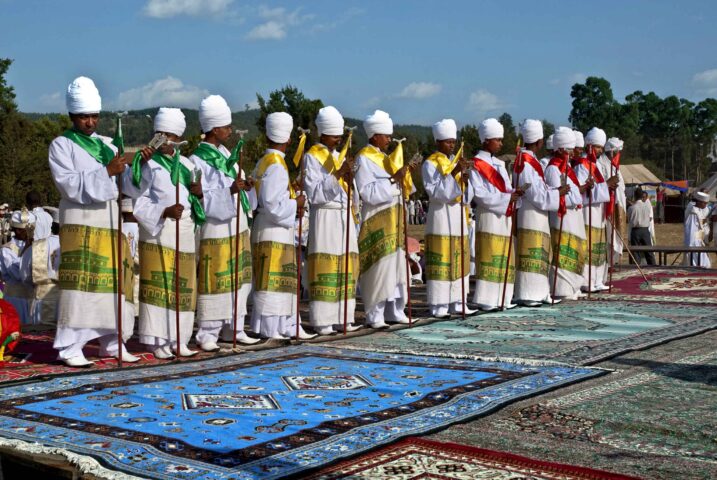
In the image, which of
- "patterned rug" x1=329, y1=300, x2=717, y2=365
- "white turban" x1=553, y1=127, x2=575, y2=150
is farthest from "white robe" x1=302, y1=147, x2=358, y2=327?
"white turban" x1=553, y1=127, x2=575, y2=150

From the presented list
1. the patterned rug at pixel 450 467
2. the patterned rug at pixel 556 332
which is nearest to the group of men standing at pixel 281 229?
the patterned rug at pixel 556 332

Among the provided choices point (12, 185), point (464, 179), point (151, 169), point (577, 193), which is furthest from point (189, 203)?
point (12, 185)

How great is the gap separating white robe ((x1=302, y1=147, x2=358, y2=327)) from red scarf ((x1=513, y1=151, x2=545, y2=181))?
8.50ft

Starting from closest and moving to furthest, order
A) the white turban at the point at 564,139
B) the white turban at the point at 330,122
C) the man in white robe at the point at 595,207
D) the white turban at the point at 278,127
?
the white turban at the point at 278,127 < the white turban at the point at 330,122 < the white turban at the point at 564,139 < the man in white robe at the point at 595,207

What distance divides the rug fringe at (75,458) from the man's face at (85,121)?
3243 millimetres

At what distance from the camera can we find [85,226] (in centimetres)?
752

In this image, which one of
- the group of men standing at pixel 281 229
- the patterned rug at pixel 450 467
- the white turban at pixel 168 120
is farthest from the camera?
the white turban at pixel 168 120

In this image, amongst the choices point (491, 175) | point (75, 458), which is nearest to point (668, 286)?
point (491, 175)

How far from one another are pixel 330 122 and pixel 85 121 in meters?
2.65

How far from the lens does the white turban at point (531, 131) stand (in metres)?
11.6

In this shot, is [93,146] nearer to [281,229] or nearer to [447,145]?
[281,229]

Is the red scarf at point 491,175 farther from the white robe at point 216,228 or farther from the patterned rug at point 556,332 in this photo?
the white robe at point 216,228

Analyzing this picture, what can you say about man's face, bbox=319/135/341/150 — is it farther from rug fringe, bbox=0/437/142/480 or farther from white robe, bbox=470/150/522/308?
rug fringe, bbox=0/437/142/480

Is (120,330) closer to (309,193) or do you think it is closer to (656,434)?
(309,193)
